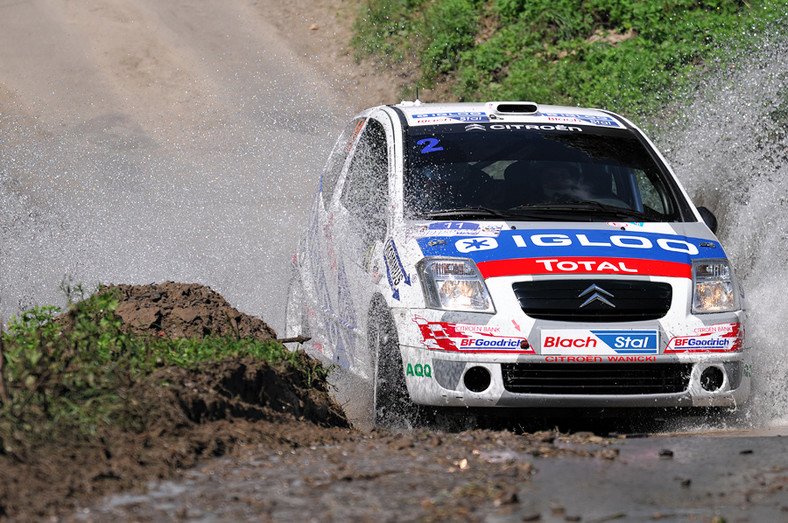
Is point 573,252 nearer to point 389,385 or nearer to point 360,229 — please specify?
point 389,385

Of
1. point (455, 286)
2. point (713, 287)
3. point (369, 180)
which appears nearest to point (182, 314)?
point (369, 180)

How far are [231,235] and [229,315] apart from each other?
5.99 metres

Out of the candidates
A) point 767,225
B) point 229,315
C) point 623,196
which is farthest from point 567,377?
point 767,225

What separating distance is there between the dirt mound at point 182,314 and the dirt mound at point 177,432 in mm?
261

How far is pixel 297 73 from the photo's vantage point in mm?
20859

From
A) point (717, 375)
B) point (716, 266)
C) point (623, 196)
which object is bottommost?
point (717, 375)

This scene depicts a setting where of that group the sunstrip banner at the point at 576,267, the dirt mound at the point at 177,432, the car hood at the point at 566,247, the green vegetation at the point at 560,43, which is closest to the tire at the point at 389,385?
the dirt mound at the point at 177,432

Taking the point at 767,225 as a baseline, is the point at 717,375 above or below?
below

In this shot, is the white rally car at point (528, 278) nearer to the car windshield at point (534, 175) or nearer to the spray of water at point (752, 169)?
the car windshield at point (534, 175)

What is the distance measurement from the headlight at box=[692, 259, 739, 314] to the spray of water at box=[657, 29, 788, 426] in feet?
2.51

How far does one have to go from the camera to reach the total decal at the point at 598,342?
5.86m

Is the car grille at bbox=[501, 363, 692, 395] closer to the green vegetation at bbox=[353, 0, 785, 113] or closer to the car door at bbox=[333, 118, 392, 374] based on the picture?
the car door at bbox=[333, 118, 392, 374]

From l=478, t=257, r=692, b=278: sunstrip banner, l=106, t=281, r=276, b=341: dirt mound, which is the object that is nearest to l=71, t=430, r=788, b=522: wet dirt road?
l=478, t=257, r=692, b=278: sunstrip banner

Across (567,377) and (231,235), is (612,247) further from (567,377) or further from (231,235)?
(231,235)
